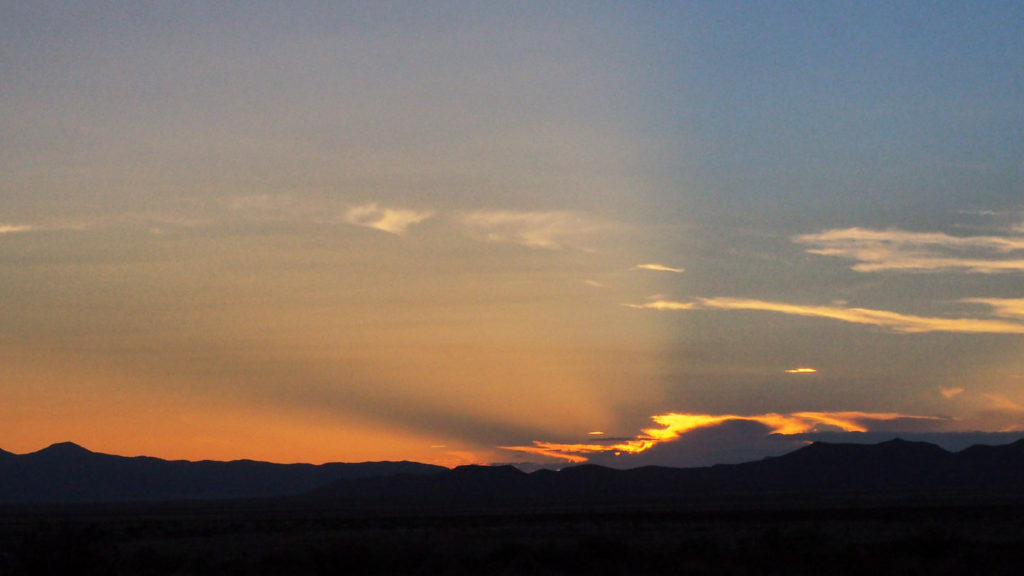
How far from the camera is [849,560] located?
113ft

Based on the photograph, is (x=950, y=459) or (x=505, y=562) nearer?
(x=505, y=562)

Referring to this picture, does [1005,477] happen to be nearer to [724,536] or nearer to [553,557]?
[724,536]

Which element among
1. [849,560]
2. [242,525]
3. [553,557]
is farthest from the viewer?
[242,525]

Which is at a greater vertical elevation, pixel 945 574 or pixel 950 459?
pixel 950 459

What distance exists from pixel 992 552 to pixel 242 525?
4786 centimetres

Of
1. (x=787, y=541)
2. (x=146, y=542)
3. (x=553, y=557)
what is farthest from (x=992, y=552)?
(x=146, y=542)

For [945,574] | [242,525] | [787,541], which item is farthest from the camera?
[242,525]

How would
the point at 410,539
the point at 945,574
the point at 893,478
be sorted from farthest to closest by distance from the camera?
1. the point at 893,478
2. the point at 410,539
3. the point at 945,574

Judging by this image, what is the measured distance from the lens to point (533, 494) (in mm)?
194000

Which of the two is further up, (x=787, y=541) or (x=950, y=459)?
(x=950, y=459)

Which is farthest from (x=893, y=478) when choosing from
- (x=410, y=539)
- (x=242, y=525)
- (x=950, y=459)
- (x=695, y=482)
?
(x=410, y=539)

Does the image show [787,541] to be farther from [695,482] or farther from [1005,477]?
[695,482]

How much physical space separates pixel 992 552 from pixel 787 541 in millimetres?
7231

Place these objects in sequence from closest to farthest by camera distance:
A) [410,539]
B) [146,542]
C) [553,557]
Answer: [553,557]
[410,539]
[146,542]
